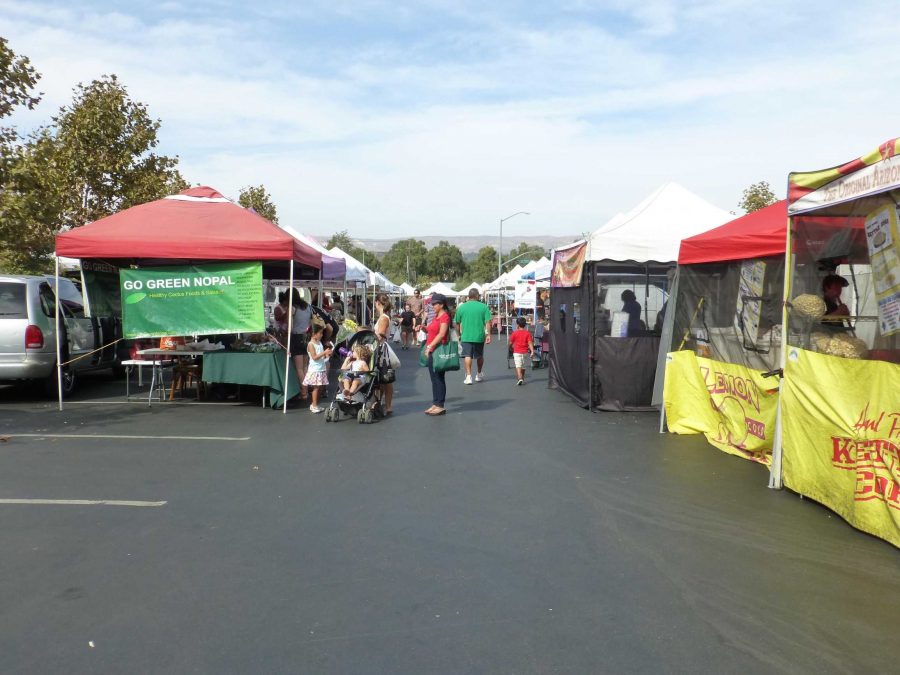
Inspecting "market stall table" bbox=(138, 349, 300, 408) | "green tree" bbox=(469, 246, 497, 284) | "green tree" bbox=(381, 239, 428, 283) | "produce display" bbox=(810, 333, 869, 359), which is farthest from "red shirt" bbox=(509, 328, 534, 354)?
"green tree" bbox=(381, 239, 428, 283)

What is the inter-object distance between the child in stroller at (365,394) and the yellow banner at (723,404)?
3.87 metres

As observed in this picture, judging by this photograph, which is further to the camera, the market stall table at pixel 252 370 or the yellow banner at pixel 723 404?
the market stall table at pixel 252 370

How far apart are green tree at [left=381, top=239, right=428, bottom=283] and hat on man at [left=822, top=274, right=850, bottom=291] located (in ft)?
350

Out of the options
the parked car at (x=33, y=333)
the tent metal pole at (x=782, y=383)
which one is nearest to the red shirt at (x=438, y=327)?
the tent metal pole at (x=782, y=383)

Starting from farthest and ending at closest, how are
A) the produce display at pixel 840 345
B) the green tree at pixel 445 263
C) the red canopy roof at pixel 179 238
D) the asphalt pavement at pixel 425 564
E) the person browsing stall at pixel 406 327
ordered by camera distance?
1. the green tree at pixel 445 263
2. the person browsing stall at pixel 406 327
3. the red canopy roof at pixel 179 238
4. the produce display at pixel 840 345
5. the asphalt pavement at pixel 425 564

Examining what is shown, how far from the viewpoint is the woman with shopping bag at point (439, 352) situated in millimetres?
10445

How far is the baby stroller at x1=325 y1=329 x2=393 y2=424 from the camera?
10023 millimetres

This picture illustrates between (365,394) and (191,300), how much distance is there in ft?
10.9

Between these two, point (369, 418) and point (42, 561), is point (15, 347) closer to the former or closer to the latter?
point (369, 418)

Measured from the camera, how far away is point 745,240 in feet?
24.9

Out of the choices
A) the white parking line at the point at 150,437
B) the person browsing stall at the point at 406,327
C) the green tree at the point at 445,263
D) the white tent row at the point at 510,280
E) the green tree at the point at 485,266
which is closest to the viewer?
the white parking line at the point at 150,437

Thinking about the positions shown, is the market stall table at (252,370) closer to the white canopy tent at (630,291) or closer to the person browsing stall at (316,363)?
the person browsing stall at (316,363)

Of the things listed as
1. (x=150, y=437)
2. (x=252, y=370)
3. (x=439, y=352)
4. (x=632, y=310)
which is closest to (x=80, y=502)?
(x=150, y=437)

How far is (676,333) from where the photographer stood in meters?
9.70
